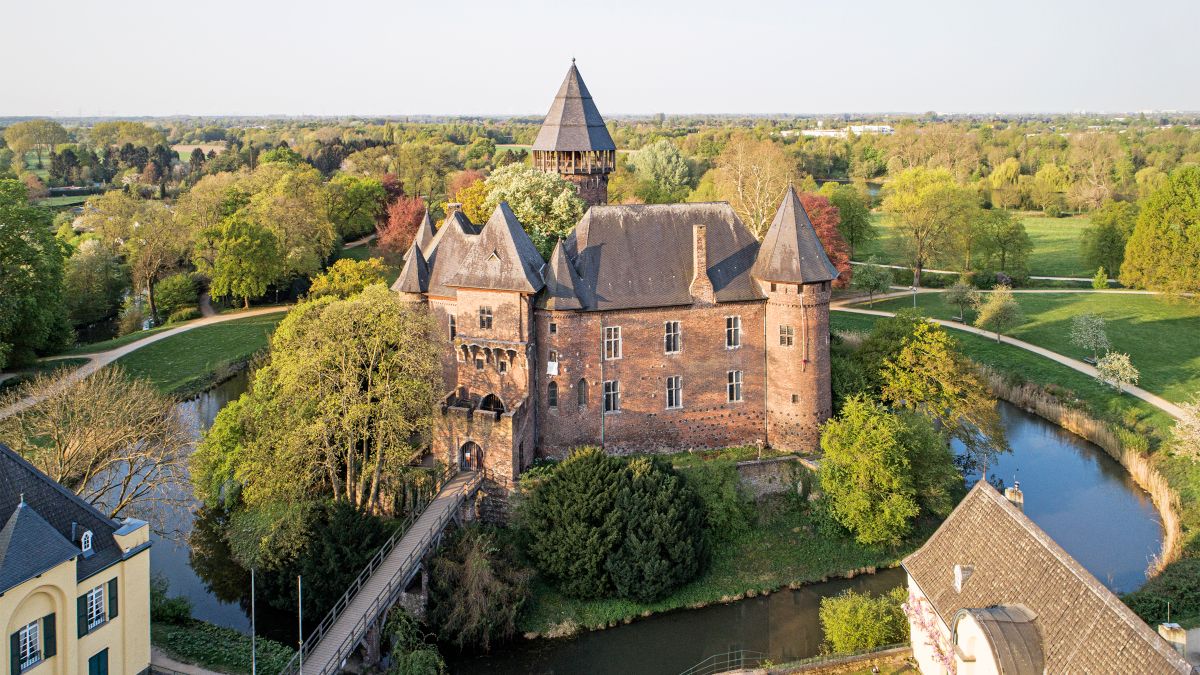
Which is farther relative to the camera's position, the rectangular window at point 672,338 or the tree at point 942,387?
the tree at point 942,387

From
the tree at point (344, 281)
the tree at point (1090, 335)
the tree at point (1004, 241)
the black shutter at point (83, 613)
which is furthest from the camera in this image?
the tree at point (1004, 241)

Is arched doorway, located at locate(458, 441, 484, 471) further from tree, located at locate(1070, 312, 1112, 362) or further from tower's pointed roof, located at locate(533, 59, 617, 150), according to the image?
tree, located at locate(1070, 312, 1112, 362)

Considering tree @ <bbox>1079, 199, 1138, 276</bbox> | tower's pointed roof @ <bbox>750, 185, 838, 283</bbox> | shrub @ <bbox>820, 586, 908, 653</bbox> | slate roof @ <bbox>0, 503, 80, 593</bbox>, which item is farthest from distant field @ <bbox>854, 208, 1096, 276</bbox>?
slate roof @ <bbox>0, 503, 80, 593</bbox>

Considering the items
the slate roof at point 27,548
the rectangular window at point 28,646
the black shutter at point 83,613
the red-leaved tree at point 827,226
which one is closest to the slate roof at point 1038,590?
the black shutter at point 83,613

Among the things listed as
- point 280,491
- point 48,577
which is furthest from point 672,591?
point 48,577

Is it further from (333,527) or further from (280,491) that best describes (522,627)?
(280,491)

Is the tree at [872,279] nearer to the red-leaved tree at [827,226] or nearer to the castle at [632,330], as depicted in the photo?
the red-leaved tree at [827,226]
